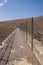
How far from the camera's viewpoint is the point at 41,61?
6.68m

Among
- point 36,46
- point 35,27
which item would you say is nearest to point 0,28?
point 35,27

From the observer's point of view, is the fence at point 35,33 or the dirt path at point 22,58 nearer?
the dirt path at point 22,58

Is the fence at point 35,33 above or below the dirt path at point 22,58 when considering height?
above

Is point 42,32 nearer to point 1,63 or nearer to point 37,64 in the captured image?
point 37,64

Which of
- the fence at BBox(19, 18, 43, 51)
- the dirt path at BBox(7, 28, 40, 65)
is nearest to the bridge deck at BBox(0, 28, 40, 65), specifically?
the dirt path at BBox(7, 28, 40, 65)

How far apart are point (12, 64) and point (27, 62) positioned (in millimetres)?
855

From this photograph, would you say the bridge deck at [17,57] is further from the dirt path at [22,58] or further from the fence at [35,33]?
the fence at [35,33]

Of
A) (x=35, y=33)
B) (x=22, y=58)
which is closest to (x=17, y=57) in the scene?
(x=22, y=58)

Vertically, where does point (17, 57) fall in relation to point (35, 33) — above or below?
below

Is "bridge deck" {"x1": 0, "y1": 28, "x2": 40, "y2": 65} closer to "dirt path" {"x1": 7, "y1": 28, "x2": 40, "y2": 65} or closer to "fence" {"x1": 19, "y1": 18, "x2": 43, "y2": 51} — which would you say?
"dirt path" {"x1": 7, "y1": 28, "x2": 40, "y2": 65}

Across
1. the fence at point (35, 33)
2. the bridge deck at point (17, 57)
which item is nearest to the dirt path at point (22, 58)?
the bridge deck at point (17, 57)

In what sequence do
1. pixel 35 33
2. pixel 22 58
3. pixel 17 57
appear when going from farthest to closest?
pixel 35 33, pixel 17 57, pixel 22 58

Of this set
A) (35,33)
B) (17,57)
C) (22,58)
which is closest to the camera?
(22,58)

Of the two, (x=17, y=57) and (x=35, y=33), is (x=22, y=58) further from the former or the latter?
(x=35, y=33)
